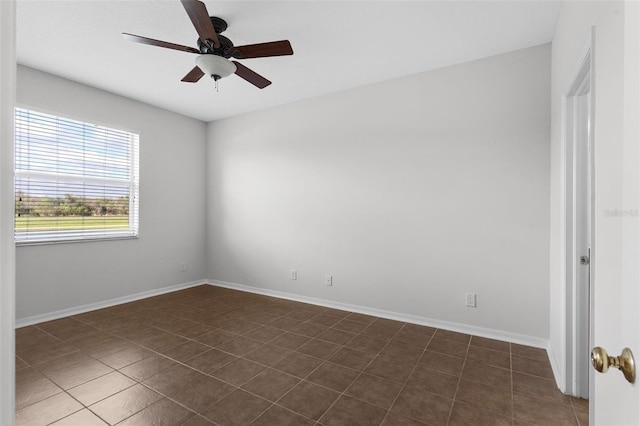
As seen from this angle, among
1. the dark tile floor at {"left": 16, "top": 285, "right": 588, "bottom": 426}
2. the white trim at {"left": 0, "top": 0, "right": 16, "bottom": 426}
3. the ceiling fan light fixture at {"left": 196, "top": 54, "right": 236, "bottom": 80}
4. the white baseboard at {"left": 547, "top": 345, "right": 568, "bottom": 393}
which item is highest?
the ceiling fan light fixture at {"left": 196, "top": 54, "right": 236, "bottom": 80}

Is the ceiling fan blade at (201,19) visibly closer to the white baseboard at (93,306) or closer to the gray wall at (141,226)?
the gray wall at (141,226)

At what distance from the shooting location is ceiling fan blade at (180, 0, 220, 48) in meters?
1.80

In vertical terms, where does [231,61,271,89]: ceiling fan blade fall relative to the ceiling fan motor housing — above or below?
below

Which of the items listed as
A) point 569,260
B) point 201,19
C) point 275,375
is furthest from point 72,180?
point 569,260

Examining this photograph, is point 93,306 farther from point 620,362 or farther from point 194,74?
point 620,362

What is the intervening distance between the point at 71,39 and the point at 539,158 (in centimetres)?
425

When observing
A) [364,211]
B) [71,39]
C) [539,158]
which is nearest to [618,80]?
[539,158]

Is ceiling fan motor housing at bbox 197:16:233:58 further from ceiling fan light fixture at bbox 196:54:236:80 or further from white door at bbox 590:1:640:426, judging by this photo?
white door at bbox 590:1:640:426

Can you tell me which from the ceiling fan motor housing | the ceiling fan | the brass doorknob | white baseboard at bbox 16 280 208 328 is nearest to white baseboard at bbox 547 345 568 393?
the brass doorknob

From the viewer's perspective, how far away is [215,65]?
2.39 metres

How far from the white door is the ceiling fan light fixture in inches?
90.1

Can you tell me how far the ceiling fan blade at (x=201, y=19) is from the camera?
180cm

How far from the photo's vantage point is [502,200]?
2900 millimetres

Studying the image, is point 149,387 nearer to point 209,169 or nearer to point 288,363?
point 288,363
